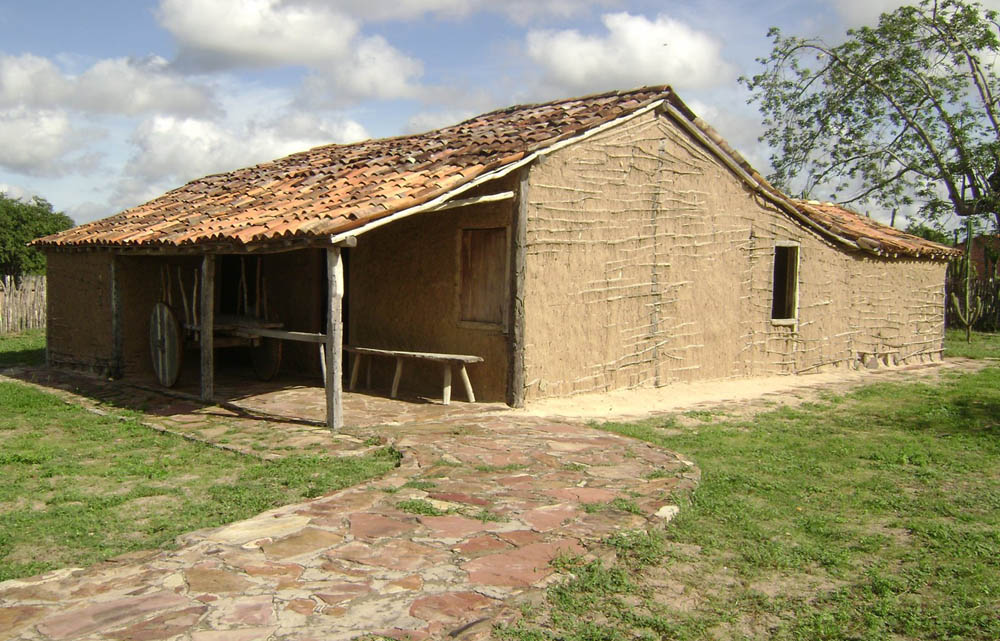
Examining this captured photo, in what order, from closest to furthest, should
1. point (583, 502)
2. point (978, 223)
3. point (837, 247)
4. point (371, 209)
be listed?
Answer: point (583, 502) → point (371, 209) → point (837, 247) → point (978, 223)

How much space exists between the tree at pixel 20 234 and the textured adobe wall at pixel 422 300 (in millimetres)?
20410

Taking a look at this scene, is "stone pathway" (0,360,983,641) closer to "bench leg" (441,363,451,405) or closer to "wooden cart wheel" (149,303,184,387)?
"bench leg" (441,363,451,405)

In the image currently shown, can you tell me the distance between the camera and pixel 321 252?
39.9 ft

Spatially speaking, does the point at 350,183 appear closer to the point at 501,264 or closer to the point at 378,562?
the point at 501,264

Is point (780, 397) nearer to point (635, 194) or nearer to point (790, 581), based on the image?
point (635, 194)

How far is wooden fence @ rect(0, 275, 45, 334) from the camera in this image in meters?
18.8

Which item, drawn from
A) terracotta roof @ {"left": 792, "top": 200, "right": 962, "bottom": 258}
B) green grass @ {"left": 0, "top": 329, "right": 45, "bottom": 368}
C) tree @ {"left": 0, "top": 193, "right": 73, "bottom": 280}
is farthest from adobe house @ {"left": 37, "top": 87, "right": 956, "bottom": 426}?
tree @ {"left": 0, "top": 193, "right": 73, "bottom": 280}

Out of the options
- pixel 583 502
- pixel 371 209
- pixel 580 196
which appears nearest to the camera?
pixel 583 502

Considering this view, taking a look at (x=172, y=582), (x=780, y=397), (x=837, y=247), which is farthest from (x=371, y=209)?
(x=837, y=247)

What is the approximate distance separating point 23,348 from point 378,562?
47.9ft

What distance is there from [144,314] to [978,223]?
22.7m

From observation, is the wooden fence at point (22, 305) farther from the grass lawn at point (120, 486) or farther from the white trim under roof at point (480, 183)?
the white trim under roof at point (480, 183)

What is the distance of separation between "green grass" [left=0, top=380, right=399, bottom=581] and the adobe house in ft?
5.06

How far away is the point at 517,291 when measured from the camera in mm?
9281
